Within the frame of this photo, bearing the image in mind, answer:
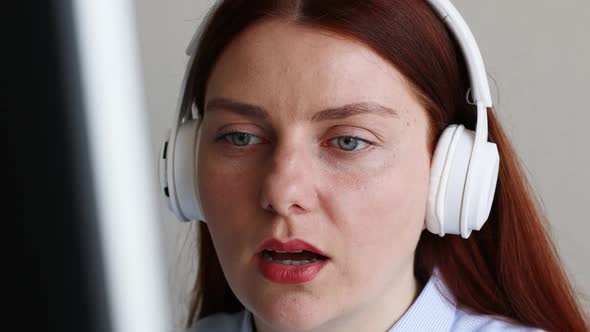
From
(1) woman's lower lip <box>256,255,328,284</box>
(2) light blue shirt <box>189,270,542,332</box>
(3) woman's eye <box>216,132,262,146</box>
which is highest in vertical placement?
(3) woman's eye <box>216,132,262,146</box>

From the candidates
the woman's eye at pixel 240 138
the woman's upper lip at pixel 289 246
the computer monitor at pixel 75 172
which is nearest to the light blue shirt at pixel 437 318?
the woman's upper lip at pixel 289 246

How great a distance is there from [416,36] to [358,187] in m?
0.25

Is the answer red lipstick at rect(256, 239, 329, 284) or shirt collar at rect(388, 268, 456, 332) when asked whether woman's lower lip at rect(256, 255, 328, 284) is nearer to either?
red lipstick at rect(256, 239, 329, 284)

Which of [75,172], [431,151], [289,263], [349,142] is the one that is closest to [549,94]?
[431,151]

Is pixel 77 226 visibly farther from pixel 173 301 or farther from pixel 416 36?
pixel 173 301

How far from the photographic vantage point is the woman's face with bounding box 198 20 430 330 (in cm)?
109

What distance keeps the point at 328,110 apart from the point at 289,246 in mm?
196

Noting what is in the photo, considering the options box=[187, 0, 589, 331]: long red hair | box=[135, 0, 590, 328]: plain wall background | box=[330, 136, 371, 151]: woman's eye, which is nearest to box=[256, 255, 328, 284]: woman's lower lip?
box=[330, 136, 371, 151]: woman's eye

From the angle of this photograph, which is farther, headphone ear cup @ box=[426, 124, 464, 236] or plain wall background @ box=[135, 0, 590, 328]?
plain wall background @ box=[135, 0, 590, 328]

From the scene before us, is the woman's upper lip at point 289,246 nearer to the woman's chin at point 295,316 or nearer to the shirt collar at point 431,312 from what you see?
the woman's chin at point 295,316

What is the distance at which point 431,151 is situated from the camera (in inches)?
47.7

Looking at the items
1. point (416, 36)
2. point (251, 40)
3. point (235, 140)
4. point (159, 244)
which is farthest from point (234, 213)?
point (159, 244)

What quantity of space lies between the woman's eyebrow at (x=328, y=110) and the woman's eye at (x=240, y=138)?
0.03 metres

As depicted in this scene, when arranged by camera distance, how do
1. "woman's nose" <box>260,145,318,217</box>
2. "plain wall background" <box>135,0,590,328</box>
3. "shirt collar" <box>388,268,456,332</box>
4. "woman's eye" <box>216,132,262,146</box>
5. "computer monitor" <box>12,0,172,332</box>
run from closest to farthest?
"computer monitor" <box>12,0,172,332</box> < "woman's nose" <box>260,145,318,217</box> < "woman's eye" <box>216,132,262,146</box> < "shirt collar" <box>388,268,456,332</box> < "plain wall background" <box>135,0,590,328</box>
